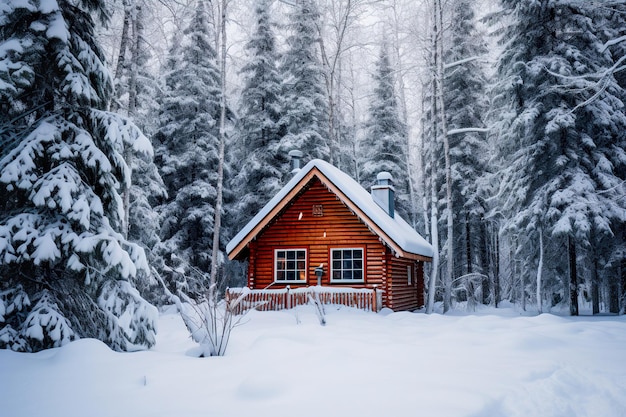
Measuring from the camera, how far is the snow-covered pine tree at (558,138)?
1500 centimetres

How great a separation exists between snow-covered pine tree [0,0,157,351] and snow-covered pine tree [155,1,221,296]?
14875mm

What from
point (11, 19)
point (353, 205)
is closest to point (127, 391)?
point (11, 19)

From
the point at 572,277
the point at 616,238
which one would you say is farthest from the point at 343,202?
the point at 616,238

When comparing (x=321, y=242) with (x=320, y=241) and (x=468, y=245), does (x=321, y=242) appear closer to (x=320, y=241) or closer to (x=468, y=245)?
(x=320, y=241)

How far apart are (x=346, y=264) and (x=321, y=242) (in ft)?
4.48

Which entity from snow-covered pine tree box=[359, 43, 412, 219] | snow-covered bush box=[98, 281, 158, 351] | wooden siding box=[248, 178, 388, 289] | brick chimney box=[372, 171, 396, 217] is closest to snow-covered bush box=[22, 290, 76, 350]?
snow-covered bush box=[98, 281, 158, 351]

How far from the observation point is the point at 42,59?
726 centimetres

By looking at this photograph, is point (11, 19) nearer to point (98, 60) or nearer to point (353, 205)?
point (98, 60)

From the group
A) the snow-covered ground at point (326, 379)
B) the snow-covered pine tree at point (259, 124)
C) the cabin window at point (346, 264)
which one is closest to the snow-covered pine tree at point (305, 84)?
the snow-covered pine tree at point (259, 124)

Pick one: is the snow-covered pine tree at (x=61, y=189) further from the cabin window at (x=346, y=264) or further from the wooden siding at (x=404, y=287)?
the wooden siding at (x=404, y=287)

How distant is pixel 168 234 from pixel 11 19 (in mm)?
16882

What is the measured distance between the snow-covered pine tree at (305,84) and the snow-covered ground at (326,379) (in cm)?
1829

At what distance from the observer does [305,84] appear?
26469 mm

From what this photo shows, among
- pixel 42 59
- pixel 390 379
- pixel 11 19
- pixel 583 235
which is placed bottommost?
pixel 390 379
